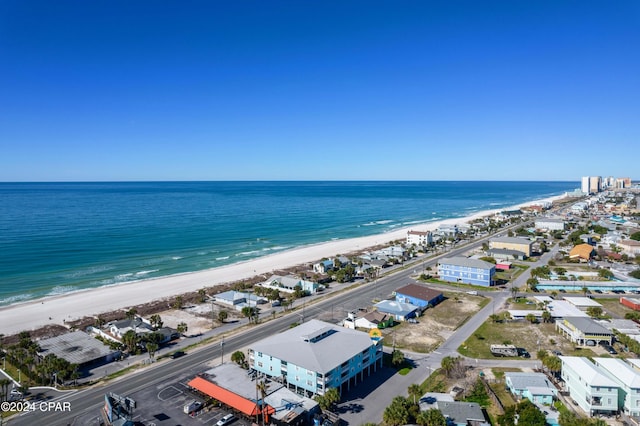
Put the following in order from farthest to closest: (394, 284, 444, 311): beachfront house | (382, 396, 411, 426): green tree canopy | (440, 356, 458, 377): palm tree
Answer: (394, 284, 444, 311): beachfront house, (440, 356, 458, 377): palm tree, (382, 396, 411, 426): green tree canopy

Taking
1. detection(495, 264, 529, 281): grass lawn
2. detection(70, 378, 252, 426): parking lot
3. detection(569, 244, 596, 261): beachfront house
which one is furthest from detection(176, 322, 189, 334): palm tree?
detection(569, 244, 596, 261): beachfront house

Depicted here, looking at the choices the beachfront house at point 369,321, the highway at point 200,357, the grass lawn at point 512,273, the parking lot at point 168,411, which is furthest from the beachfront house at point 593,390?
the grass lawn at point 512,273

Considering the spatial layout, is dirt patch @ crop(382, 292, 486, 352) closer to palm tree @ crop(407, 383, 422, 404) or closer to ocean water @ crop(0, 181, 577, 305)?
palm tree @ crop(407, 383, 422, 404)

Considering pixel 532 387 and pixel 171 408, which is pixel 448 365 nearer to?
pixel 532 387

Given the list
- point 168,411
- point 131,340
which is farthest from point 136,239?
point 168,411

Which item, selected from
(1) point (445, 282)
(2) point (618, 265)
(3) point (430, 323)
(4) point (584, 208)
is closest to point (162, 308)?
(3) point (430, 323)
